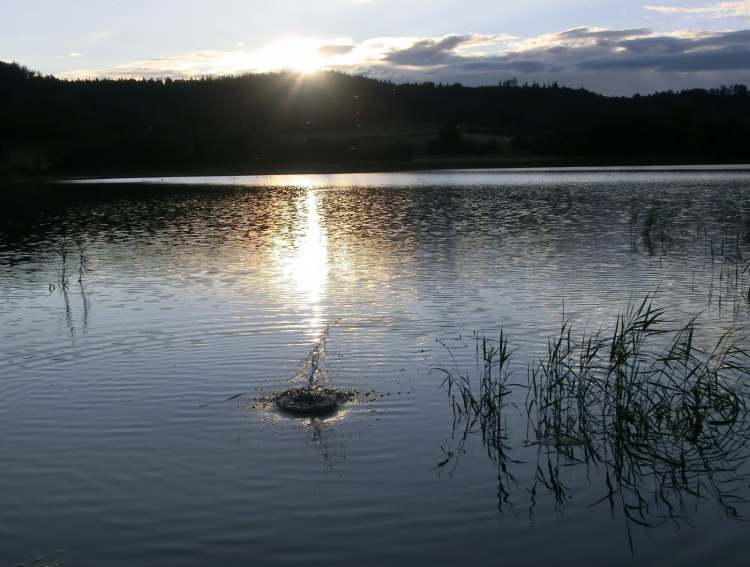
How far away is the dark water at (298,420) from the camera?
25.8 ft

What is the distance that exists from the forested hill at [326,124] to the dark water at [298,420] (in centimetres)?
8993

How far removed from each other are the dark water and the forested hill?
8993cm

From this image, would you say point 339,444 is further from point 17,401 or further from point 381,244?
point 381,244

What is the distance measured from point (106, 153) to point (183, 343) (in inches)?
4402

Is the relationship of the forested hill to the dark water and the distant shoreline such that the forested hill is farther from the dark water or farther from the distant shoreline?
the dark water

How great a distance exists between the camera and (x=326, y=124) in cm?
16438

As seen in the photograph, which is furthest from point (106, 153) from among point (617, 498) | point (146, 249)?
point (617, 498)

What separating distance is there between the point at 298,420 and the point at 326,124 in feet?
514

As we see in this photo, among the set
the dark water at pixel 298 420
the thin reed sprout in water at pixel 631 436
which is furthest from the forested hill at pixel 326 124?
the thin reed sprout in water at pixel 631 436

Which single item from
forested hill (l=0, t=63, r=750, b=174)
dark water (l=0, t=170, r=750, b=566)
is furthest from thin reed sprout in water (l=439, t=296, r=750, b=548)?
forested hill (l=0, t=63, r=750, b=174)

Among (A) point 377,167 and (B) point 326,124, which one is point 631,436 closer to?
(A) point 377,167

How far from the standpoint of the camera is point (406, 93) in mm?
195125

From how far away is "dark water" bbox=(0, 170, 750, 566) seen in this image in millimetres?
7852

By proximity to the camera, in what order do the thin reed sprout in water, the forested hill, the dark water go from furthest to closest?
1. the forested hill
2. the thin reed sprout in water
3. the dark water
